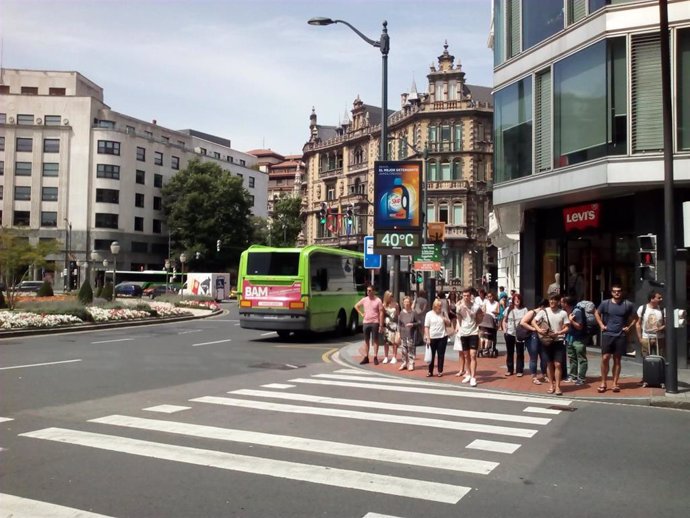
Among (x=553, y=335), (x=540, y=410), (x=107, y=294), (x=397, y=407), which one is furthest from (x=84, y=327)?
(x=540, y=410)

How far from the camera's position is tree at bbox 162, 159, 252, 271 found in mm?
74062

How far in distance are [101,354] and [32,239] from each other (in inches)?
2363

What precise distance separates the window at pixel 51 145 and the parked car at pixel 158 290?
69.5 feet

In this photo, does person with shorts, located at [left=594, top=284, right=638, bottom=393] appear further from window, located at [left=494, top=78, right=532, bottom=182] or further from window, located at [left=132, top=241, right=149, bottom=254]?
window, located at [left=132, top=241, right=149, bottom=254]

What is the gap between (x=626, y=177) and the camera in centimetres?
1474

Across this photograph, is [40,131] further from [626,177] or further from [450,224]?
[626,177]

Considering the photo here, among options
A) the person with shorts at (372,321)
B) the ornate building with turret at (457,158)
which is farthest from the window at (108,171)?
the person with shorts at (372,321)

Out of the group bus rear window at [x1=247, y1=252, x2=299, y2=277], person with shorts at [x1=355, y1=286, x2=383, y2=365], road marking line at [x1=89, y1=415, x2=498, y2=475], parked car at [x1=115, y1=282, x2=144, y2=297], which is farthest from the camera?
parked car at [x1=115, y1=282, x2=144, y2=297]

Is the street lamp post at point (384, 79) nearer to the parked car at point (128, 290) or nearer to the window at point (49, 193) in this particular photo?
the parked car at point (128, 290)

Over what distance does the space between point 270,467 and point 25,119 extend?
246ft

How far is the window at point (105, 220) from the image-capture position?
70438 mm

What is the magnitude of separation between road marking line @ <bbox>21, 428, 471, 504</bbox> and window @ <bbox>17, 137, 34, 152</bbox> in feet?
Result: 233

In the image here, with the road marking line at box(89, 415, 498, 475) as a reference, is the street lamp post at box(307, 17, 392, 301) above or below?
above

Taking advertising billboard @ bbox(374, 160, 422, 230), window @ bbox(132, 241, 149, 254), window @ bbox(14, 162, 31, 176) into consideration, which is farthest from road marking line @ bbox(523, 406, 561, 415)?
window @ bbox(14, 162, 31, 176)
